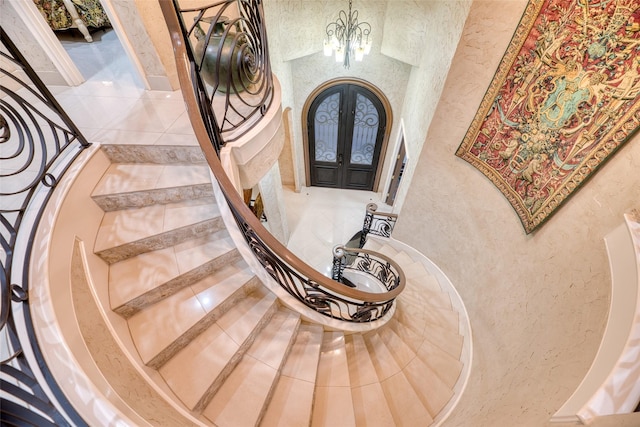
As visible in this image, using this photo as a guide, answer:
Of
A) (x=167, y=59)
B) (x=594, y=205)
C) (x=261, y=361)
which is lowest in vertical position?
(x=261, y=361)

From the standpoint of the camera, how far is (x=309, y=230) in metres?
5.31

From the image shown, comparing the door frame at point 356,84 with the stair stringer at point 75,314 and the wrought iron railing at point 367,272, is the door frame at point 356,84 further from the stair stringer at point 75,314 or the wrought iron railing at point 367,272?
the stair stringer at point 75,314

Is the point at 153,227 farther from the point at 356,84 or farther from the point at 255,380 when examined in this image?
the point at 356,84

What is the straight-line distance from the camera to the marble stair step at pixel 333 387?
1906 millimetres

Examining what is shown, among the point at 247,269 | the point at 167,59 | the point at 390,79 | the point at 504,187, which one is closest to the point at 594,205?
the point at 504,187

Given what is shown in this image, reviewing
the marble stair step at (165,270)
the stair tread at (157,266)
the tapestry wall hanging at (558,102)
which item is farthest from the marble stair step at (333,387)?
the tapestry wall hanging at (558,102)

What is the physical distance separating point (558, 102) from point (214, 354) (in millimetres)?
2842

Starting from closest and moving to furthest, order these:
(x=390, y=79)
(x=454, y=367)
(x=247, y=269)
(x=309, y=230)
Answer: (x=247, y=269), (x=454, y=367), (x=390, y=79), (x=309, y=230)

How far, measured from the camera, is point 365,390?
2191mm

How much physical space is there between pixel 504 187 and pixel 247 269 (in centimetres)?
234

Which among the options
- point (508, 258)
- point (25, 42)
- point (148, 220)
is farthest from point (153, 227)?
point (508, 258)

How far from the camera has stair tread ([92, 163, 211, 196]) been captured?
182 centimetres

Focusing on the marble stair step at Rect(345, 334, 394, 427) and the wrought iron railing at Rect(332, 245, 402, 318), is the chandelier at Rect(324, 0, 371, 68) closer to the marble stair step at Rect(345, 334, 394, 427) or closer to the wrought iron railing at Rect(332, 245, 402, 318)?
the wrought iron railing at Rect(332, 245, 402, 318)

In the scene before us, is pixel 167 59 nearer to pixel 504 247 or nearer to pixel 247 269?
pixel 247 269
